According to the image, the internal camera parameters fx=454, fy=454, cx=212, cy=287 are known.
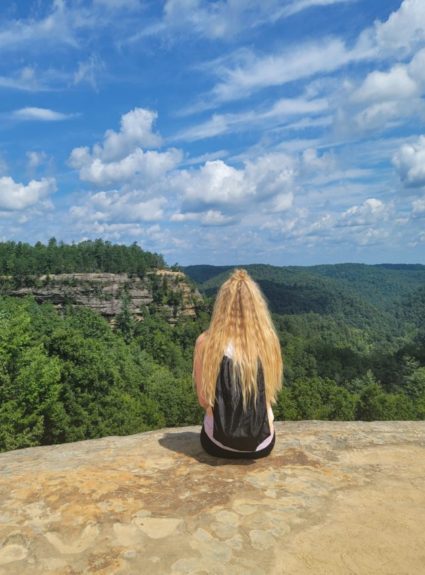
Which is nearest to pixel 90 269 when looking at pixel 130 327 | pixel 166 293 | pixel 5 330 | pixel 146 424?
pixel 166 293

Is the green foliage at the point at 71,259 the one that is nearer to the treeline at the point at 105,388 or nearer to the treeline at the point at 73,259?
the treeline at the point at 73,259

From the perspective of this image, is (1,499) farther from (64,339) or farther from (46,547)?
(64,339)

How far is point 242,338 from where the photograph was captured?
4.85 m

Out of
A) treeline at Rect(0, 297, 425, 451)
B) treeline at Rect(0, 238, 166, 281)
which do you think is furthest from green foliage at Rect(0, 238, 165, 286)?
treeline at Rect(0, 297, 425, 451)

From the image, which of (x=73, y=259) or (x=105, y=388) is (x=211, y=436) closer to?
(x=105, y=388)

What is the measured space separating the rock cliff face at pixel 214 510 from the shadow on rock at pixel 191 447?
3cm

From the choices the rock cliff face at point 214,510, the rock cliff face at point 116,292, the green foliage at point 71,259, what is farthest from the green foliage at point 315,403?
the green foliage at point 71,259

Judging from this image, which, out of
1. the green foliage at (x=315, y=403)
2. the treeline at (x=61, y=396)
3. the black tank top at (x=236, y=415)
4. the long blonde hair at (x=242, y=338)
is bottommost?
the green foliage at (x=315, y=403)

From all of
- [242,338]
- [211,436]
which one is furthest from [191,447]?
[242,338]

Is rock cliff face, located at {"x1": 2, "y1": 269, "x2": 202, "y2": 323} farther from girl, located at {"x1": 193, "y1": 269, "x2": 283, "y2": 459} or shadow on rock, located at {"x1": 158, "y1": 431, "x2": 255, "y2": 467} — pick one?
girl, located at {"x1": 193, "y1": 269, "x2": 283, "y2": 459}

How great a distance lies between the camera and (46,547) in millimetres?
3332

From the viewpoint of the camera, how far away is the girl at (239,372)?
4.76 m

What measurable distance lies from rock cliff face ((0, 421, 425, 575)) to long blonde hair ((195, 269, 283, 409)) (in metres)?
0.87

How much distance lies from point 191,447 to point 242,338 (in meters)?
1.65
